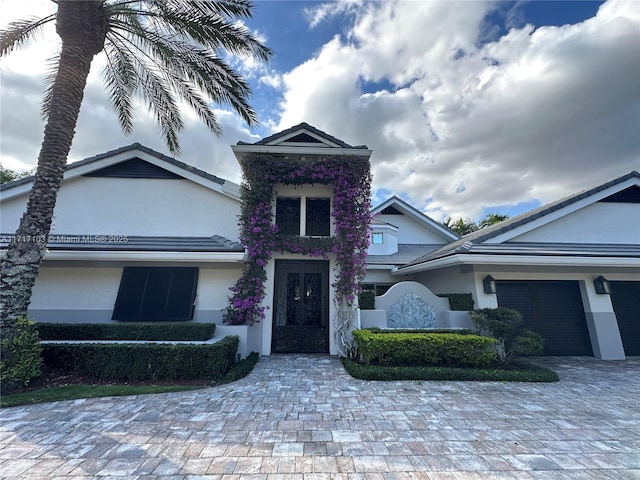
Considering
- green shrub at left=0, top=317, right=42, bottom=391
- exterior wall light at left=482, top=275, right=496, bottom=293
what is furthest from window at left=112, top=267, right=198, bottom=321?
exterior wall light at left=482, top=275, right=496, bottom=293

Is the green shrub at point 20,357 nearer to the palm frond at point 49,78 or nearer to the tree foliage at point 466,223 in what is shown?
the palm frond at point 49,78

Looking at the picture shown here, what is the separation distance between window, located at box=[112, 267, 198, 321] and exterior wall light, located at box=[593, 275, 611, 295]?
16147mm

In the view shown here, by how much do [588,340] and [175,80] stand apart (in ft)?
63.7

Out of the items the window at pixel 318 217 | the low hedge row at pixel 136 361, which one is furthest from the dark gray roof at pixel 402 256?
the low hedge row at pixel 136 361

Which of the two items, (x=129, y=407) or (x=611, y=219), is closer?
(x=129, y=407)

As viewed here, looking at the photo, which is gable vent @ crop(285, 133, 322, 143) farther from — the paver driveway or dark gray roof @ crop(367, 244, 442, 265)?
the paver driveway

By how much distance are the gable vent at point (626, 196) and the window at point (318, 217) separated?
41.7 feet

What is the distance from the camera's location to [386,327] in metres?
10.2

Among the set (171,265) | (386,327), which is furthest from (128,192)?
(386,327)

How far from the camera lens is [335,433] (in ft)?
14.6

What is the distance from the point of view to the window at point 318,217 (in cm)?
1123

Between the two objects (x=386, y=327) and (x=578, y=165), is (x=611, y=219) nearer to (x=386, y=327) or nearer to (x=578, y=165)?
(x=578, y=165)

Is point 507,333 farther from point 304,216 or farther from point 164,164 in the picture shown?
point 164,164

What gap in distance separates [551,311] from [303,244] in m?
10.6
